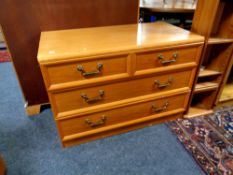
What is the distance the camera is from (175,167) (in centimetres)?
121

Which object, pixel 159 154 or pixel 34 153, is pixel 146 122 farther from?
pixel 34 153

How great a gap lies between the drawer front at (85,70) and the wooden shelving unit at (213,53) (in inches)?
25.0

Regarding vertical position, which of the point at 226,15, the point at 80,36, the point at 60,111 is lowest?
the point at 60,111

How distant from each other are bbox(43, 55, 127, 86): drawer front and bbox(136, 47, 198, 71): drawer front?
4.8 inches

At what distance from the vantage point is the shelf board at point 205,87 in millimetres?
1485

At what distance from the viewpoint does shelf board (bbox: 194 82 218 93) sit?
1.49 m

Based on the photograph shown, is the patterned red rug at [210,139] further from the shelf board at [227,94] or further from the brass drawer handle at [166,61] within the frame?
the brass drawer handle at [166,61]

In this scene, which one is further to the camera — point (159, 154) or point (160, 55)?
point (159, 154)

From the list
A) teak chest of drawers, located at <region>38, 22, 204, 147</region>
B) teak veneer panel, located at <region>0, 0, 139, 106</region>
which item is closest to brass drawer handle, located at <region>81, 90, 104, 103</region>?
teak chest of drawers, located at <region>38, 22, 204, 147</region>

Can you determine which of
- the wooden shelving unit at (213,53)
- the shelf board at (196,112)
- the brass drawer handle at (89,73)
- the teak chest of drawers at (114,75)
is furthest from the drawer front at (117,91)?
the shelf board at (196,112)

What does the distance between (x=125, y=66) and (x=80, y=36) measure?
0.39 meters

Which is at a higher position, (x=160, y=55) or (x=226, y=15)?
(x=226, y=15)

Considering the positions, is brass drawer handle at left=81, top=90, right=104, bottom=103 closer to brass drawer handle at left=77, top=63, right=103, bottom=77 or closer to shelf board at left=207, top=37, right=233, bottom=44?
brass drawer handle at left=77, top=63, right=103, bottom=77

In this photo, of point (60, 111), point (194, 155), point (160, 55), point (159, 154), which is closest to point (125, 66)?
point (160, 55)
